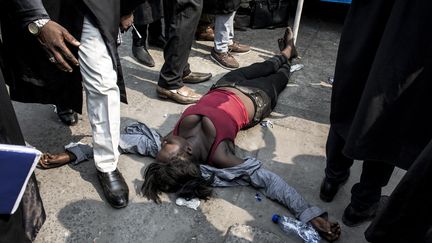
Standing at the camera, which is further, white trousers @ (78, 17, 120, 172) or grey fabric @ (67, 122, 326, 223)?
grey fabric @ (67, 122, 326, 223)

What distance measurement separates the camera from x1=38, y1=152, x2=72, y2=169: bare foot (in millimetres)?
2703

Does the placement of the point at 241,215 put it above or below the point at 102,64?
below

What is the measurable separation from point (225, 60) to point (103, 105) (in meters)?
2.00

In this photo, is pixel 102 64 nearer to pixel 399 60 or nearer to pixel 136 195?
pixel 136 195

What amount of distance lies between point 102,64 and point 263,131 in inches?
59.7

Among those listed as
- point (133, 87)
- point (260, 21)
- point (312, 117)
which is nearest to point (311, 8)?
point (260, 21)

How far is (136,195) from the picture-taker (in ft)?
8.52

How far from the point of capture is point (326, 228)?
2344 millimetres

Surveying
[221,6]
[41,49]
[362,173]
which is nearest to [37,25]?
[41,49]

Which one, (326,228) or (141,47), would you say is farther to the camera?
(141,47)

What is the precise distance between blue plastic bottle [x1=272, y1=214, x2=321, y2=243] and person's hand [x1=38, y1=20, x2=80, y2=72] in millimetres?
1476

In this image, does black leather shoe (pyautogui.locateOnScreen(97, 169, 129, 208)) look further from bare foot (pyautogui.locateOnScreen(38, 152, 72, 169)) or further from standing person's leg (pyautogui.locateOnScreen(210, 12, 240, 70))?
standing person's leg (pyautogui.locateOnScreen(210, 12, 240, 70))

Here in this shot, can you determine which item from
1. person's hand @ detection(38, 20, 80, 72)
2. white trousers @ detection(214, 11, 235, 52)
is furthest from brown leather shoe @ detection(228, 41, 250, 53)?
person's hand @ detection(38, 20, 80, 72)

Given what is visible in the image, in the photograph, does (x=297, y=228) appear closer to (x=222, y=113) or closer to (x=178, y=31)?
(x=222, y=113)
